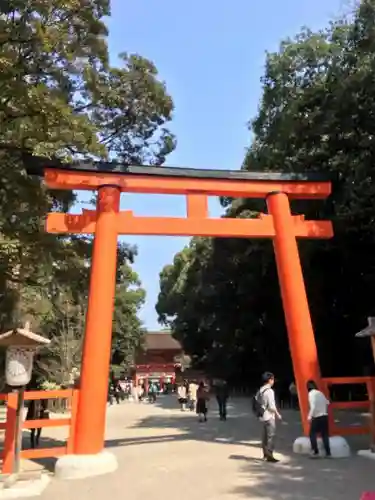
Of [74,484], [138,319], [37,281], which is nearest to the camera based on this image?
[74,484]

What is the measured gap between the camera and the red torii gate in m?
9.58

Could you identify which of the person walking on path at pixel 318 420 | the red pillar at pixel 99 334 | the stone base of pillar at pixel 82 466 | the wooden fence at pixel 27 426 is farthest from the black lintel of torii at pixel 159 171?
the stone base of pillar at pixel 82 466

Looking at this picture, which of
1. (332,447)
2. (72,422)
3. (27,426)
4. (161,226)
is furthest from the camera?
(161,226)

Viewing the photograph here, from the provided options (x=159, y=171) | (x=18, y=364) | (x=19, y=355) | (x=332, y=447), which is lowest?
(x=332, y=447)

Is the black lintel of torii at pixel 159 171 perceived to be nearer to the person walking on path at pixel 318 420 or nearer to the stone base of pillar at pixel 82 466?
the person walking on path at pixel 318 420

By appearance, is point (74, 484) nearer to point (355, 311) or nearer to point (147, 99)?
point (147, 99)

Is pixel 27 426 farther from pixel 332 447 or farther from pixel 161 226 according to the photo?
pixel 332 447

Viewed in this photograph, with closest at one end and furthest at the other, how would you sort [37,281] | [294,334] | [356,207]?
[294,334] < [37,281] < [356,207]

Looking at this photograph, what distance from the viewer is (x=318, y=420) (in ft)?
30.3

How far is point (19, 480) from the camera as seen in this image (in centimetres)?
782

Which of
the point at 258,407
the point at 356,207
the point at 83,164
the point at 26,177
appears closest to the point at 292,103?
the point at 356,207

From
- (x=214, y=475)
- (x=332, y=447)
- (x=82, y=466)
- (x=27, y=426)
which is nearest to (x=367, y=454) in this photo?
(x=332, y=447)

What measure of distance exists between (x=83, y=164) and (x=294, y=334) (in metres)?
5.47

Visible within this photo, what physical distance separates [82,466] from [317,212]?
1151cm
